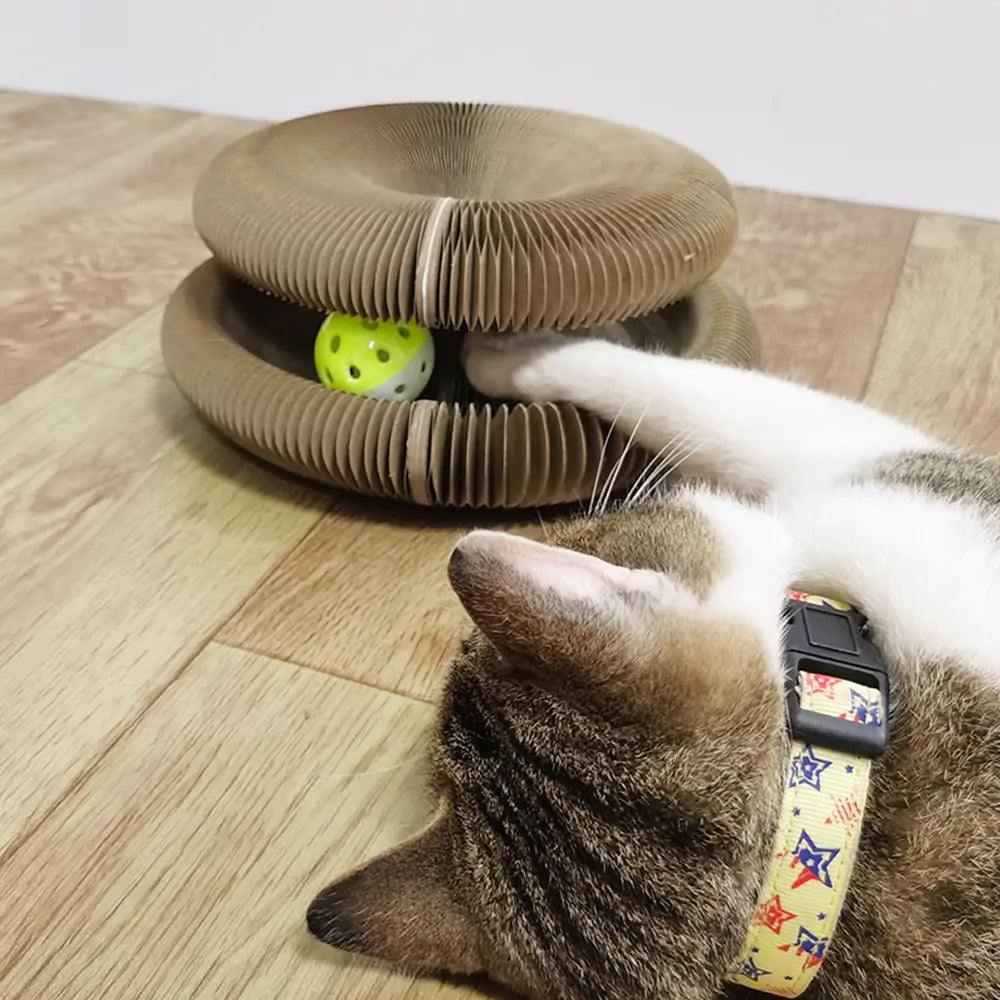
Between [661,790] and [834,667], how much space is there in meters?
0.17

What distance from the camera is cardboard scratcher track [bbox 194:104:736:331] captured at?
4.01 feet

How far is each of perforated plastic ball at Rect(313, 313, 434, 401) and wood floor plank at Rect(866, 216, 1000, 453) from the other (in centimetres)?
77

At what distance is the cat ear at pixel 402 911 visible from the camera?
2.49ft

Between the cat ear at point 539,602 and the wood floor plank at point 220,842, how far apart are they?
0.33m

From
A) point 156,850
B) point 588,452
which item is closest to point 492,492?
point 588,452

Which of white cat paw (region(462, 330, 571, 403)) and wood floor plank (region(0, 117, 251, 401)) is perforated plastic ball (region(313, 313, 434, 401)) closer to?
white cat paw (region(462, 330, 571, 403))

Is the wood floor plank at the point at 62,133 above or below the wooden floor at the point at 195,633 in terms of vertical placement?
below

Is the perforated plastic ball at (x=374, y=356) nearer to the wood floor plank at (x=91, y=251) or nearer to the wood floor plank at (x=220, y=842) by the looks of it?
the wood floor plank at (x=220, y=842)

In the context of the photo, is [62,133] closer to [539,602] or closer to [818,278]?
[818,278]

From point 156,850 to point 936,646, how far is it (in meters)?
0.67

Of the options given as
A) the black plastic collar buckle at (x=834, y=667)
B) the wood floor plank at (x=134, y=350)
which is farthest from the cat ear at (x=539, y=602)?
the wood floor plank at (x=134, y=350)

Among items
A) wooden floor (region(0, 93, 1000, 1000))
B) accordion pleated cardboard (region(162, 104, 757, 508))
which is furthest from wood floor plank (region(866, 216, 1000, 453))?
accordion pleated cardboard (region(162, 104, 757, 508))

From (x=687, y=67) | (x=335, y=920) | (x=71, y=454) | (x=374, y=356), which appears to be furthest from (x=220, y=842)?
(x=687, y=67)

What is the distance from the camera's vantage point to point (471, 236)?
4.03 feet
